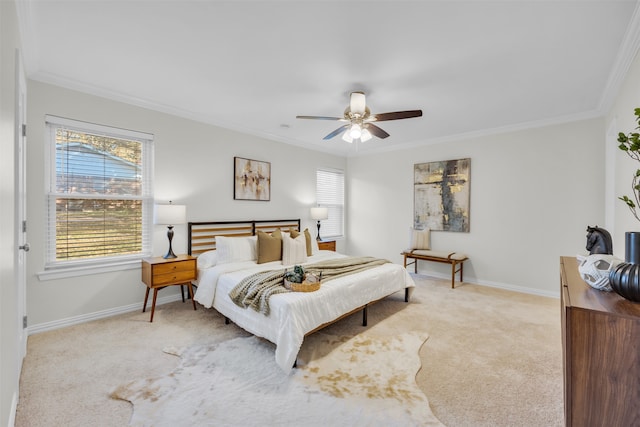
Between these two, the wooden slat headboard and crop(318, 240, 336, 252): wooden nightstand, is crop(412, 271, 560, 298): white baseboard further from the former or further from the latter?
the wooden slat headboard

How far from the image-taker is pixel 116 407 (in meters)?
1.90

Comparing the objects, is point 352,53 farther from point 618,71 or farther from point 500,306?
point 500,306

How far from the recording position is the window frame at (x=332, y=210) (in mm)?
6091

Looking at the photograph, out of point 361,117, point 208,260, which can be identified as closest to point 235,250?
point 208,260

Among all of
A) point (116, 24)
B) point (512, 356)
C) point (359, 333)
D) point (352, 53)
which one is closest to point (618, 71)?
point (352, 53)

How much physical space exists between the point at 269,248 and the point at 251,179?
56.3 inches

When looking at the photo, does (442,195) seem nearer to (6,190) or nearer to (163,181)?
(163,181)

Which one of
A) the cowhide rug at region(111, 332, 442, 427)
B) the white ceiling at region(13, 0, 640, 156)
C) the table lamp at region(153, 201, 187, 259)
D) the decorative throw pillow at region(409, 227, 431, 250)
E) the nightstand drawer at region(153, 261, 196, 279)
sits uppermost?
the white ceiling at region(13, 0, 640, 156)

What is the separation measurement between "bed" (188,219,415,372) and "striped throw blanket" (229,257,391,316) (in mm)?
72

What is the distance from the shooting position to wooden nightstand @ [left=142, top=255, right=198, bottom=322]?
3242 millimetres

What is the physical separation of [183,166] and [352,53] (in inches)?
107

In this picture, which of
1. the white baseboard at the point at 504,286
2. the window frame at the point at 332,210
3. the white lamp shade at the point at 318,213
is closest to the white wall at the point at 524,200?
the white baseboard at the point at 504,286

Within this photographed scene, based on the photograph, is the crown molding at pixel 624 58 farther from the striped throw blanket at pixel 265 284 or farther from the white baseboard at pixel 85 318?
the white baseboard at pixel 85 318

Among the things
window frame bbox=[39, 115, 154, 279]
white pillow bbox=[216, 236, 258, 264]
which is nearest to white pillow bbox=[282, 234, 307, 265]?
white pillow bbox=[216, 236, 258, 264]
